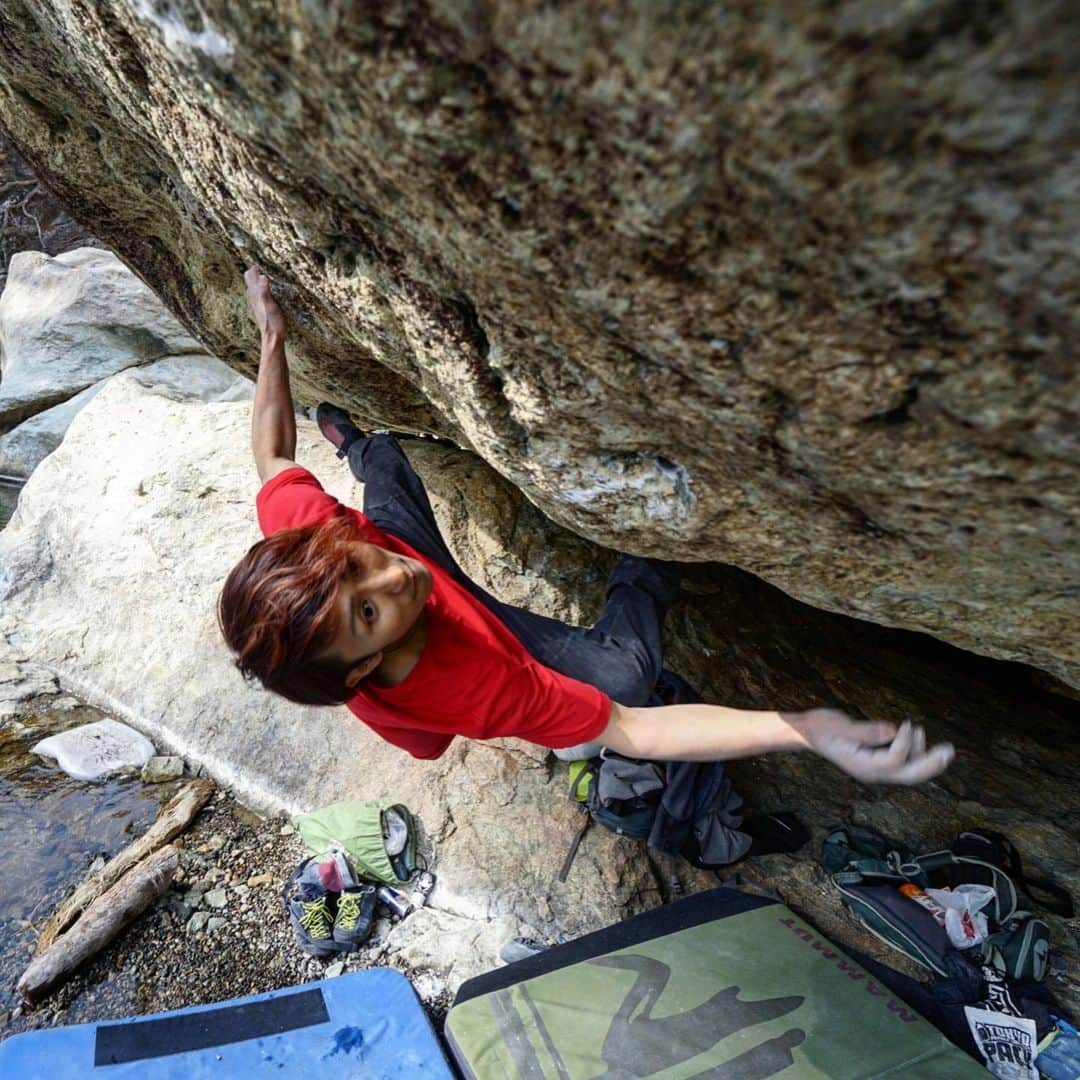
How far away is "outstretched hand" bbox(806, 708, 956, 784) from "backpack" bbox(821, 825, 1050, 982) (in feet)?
4.68

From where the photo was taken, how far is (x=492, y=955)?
309 cm

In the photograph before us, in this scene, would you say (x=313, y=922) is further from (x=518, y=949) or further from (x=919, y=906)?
(x=919, y=906)

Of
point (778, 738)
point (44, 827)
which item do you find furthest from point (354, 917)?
point (778, 738)

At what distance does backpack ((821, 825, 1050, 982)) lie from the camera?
2.77m

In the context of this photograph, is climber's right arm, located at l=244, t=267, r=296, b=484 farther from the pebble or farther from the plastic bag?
the plastic bag

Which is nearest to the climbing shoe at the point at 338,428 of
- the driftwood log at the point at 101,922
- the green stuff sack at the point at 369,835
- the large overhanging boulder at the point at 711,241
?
the large overhanging boulder at the point at 711,241

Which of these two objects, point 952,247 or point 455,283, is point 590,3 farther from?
point 455,283

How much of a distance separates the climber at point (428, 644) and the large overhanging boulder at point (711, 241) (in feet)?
1.50

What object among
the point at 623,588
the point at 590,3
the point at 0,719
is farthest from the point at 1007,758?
the point at 0,719

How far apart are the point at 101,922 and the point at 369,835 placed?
109cm

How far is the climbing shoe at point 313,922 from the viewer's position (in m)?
3.13

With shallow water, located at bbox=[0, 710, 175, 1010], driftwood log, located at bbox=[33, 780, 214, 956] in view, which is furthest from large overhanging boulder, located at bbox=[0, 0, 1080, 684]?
shallow water, located at bbox=[0, 710, 175, 1010]

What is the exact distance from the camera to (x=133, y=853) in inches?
137

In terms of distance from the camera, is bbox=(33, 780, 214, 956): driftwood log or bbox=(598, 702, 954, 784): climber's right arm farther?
bbox=(33, 780, 214, 956): driftwood log
